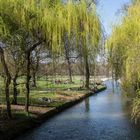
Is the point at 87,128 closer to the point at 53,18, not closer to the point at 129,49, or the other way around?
the point at 129,49

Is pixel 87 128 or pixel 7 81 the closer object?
pixel 7 81

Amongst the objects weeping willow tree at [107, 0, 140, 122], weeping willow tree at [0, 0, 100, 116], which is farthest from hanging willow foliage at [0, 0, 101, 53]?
weeping willow tree at [107, 0, 140, 122]

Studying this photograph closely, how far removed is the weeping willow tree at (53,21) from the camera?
55.0 feet

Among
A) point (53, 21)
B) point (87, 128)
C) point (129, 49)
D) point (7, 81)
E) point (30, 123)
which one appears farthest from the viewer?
point (87, 128)

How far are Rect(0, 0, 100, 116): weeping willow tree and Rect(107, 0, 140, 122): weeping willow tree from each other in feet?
5.90

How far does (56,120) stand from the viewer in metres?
26.5

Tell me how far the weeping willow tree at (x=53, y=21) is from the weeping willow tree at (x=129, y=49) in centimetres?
180

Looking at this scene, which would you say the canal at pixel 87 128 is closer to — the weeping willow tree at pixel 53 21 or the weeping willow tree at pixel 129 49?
the weeping willow tree at pixel 129 49

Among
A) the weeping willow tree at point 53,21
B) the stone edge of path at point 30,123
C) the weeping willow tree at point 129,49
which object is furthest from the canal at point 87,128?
the weeping willow tree at point 53,21

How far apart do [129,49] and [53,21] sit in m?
3.62

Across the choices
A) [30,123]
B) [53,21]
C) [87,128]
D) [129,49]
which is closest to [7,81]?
[30,123]

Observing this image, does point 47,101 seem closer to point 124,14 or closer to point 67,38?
point 124,14

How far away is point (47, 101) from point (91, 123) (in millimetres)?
9627

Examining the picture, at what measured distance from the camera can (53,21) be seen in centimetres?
1741
